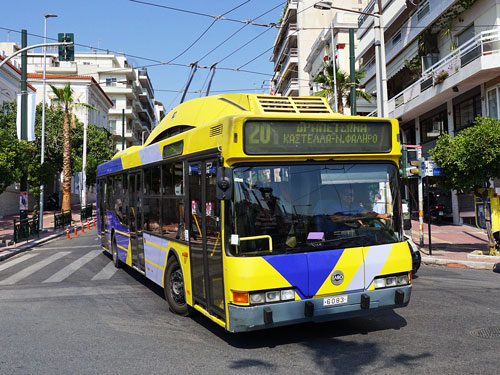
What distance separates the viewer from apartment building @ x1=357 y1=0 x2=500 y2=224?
1895cm

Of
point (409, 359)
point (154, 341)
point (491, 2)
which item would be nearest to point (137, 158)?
point (154, 341)

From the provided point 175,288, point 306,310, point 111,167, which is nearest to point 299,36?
point 111,167

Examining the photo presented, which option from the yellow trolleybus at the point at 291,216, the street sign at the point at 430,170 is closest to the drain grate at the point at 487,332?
the yellow trolleybus at the point at 291,216

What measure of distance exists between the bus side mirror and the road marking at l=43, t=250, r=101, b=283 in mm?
7015

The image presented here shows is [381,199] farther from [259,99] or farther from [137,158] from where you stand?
[137,158]

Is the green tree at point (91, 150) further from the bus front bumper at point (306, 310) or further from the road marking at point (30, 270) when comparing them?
the bus front bumper at point (306, 310)

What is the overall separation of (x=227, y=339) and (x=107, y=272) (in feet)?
21.1

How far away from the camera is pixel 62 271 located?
11773mm

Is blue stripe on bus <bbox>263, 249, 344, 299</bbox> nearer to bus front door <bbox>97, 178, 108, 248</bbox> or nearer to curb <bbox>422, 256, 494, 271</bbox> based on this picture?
A: curb <bbox>422, 256, 494, 271</bbox>

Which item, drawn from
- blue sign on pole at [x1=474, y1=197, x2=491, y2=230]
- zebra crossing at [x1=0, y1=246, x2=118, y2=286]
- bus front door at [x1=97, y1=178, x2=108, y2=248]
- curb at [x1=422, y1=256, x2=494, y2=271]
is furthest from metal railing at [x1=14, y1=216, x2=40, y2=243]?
blue sign on pole at [x1=474, y1=197, x2=491, y2=230]

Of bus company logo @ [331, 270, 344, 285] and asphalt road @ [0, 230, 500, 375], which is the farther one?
bus company logo @ [331, 270, 344, 285]

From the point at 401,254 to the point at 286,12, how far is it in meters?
52.5

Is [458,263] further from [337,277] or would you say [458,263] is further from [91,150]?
[91,150]

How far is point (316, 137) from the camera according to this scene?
5.61 metres
